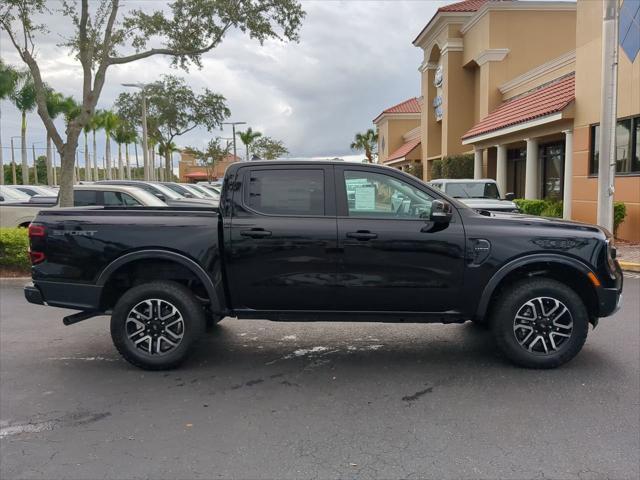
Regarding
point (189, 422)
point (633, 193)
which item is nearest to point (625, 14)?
point (633, 193)

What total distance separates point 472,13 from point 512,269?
1048 inches

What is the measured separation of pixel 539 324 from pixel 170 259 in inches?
131

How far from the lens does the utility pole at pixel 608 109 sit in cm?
1188

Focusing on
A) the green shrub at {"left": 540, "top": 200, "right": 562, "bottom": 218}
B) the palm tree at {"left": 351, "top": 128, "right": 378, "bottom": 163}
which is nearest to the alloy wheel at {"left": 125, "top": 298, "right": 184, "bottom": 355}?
the green shrub at {"left": 540, "top": 200, "right": 562, "bottom": 218}

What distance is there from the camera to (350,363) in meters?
5.50

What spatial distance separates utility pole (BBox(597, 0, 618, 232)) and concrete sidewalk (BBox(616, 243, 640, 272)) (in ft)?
2.48

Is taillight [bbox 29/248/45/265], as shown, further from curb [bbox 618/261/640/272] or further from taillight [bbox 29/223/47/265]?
curb [bbox 618/261/640/272]

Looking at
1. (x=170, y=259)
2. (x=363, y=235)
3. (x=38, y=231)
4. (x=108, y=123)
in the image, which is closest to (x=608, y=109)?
(x=363, y=235)

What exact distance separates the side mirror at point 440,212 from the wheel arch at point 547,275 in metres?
0.67

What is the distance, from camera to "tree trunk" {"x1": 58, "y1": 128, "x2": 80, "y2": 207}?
1234 cm

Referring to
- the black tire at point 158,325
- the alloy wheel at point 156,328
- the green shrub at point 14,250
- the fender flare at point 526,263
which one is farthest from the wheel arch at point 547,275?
the green shrub at point 14,250

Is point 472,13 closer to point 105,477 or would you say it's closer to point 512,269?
point 512,269

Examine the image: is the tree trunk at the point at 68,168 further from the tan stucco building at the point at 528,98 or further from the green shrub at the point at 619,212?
the tan stucco building at the point at 528,98

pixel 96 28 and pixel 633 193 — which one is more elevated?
pixel 96 28
